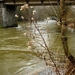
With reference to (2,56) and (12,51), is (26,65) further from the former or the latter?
(12,51)

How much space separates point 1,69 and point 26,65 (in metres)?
0.98

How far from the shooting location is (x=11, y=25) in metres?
28.6

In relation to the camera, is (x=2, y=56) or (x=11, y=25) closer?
(x=2, y=56)

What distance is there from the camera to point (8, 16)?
1128 inches

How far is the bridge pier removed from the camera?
1101 inches

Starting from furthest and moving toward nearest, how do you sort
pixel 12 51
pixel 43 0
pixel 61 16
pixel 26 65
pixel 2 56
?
1. pixel 43 0
2. pixel 12 51
3. pixel 2 56
4. pixel 26 65
5. pixel 61 16

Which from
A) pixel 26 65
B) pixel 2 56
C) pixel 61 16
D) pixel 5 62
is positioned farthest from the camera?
pixel 2 56

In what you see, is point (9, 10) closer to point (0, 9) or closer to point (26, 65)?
point (0, 9)

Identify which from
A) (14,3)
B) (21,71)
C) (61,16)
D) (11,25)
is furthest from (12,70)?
(11,25)

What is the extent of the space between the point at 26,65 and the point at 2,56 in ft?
7.48

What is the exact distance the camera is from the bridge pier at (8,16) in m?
28.0

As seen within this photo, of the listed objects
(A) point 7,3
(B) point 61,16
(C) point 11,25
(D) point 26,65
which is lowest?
(C) point 11,25

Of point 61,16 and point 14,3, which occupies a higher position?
point 61,16

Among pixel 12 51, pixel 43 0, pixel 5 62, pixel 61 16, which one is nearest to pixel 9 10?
pixel 43 0
